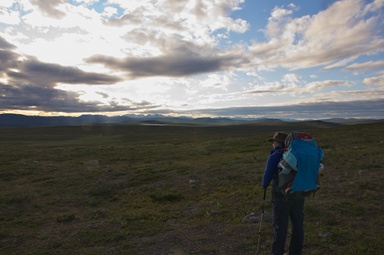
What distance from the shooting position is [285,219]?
673 cm

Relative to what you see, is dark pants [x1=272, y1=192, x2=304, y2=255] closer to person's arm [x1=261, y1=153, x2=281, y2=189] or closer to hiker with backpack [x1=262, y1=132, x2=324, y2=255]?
hiker with backpack [x1=262, y1=132, x2=324, y2=255]

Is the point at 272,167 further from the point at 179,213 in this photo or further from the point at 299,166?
the point at 179,213

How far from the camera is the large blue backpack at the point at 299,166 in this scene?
632cm

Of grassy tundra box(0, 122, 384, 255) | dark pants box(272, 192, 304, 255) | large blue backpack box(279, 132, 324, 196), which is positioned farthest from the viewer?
grassy tundra box(0, 122, 384, 255)

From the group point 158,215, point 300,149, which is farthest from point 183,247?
point 300,149

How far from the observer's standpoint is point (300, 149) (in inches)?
251

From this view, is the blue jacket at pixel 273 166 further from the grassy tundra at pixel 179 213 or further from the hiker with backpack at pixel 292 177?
the grassy tundra at pixel 179 213

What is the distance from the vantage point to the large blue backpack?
6.32m

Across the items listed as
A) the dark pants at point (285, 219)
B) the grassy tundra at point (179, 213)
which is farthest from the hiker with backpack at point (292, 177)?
the grassy tundra at point (179, 213)

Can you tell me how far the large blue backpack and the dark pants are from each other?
35 centimetres

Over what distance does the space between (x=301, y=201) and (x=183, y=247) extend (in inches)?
158

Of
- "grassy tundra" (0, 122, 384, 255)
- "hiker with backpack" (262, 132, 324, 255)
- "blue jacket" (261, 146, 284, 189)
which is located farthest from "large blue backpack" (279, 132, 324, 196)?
"grassy tundra" (0, 122, 384, 255)

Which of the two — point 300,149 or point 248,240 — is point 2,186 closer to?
point 248,240

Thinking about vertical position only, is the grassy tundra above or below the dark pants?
below
